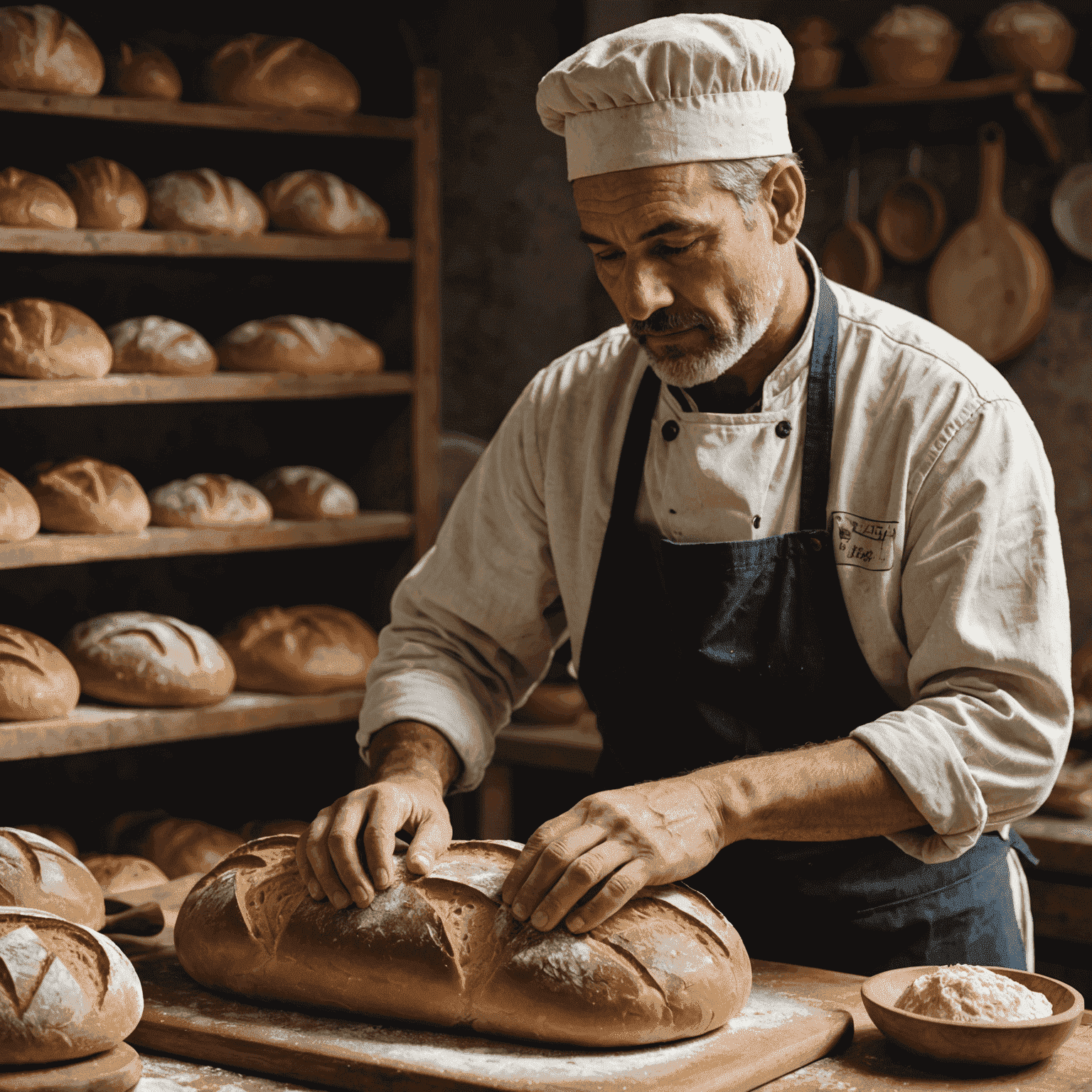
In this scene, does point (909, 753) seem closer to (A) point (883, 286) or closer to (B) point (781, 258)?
(B) point (781, 258)

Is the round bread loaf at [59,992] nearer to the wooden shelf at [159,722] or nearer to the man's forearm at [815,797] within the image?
the man's forearm at [815,797]

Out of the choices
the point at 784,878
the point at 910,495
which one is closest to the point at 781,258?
the point at 910,495

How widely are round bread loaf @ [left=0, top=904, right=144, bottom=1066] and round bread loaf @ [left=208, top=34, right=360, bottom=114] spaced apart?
2235mm

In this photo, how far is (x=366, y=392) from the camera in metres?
3.42

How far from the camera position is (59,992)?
4.76 feet

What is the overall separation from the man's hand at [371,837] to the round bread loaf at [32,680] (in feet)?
4.21

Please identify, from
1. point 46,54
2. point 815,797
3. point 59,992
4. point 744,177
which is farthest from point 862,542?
point 46,54

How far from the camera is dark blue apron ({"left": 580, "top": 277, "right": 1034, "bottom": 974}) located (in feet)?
6.29

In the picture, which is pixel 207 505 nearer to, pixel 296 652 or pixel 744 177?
pixel 296 652

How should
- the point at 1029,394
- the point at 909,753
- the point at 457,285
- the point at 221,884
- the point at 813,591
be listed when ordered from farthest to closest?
1. the point at 457,285
2. the point at 1029,394
3. the point at 813,591
4. the point at 221,884
5. the point at 909,753

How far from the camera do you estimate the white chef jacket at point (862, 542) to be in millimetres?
1730

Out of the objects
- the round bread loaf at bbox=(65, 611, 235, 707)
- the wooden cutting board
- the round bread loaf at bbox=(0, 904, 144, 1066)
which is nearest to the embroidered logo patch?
the wooden cutting board

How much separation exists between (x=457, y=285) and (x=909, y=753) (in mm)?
2913

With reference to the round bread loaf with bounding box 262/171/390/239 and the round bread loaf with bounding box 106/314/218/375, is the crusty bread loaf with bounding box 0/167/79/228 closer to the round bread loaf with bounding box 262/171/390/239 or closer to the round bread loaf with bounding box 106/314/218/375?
the round bread loaf with bounding box 106/314/218/375
